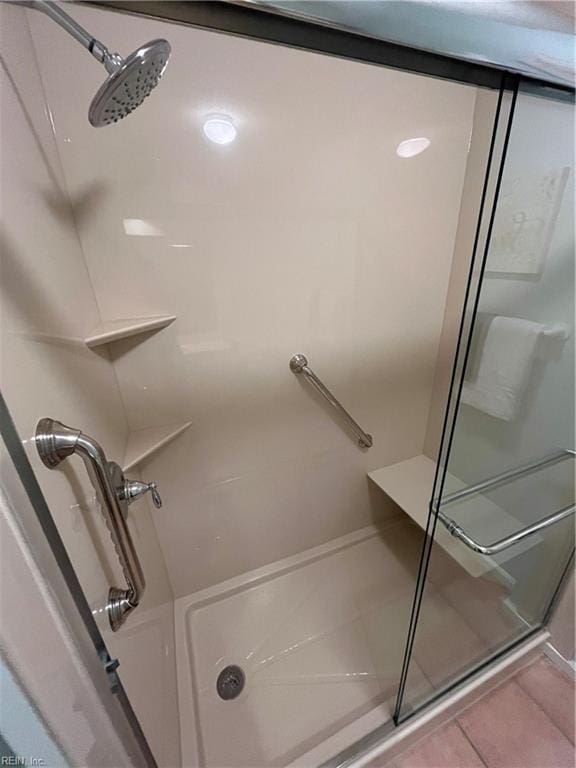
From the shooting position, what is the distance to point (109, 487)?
607 millimetres

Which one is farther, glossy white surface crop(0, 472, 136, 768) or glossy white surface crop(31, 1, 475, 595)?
glossy white surface crop(31, 1, 475, 595)

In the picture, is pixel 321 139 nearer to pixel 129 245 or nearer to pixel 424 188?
pixel 424 188

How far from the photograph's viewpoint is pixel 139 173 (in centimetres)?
93

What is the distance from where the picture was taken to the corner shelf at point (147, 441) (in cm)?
101

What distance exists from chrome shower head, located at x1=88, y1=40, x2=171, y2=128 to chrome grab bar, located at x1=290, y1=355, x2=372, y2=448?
91cm

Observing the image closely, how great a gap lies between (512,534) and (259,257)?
133cm

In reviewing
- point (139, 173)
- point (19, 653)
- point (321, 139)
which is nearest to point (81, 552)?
point (19, 653)

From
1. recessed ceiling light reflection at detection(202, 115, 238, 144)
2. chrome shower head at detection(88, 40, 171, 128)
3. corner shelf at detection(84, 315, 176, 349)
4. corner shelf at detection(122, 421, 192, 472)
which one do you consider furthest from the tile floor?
recessed ceiling light reflection at detection(202, 115, 238, 144)

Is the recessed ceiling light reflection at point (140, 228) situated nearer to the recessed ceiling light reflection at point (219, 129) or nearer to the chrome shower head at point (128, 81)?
the recessed ceiling light reflection at point (219, 129)

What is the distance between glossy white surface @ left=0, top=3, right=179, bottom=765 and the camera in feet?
1.62

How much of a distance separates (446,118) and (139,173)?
1.15m

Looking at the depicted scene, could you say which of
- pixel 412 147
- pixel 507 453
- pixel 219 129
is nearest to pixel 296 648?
pixel 507 453

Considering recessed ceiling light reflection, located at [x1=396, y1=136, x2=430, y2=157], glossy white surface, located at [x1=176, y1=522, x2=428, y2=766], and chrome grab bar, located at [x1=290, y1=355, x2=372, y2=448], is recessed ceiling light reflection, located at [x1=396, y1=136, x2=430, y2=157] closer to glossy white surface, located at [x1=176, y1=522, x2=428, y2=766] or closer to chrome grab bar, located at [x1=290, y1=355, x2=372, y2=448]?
chrome grab bar, located at [x1=290, y1=355, x2=372, y2=448]

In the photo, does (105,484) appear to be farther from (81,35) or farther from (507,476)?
(507,476)
